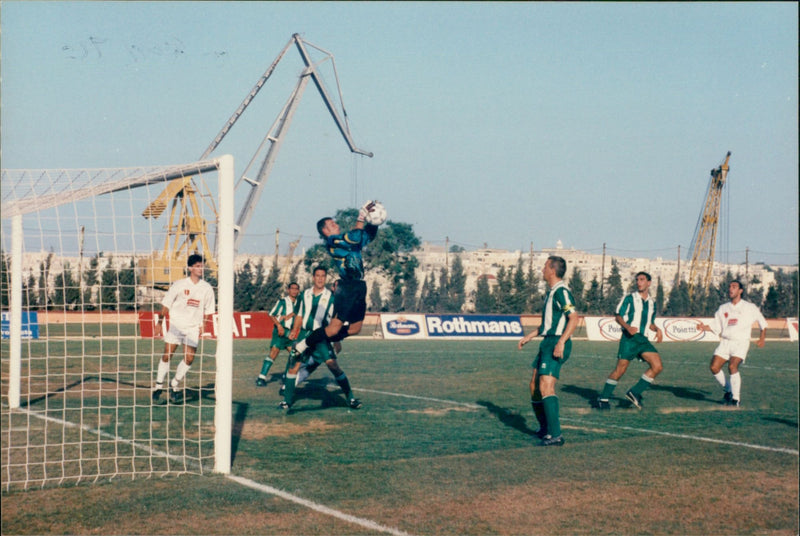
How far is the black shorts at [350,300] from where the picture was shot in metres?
9.20

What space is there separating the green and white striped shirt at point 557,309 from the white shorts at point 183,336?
5473 millimetres

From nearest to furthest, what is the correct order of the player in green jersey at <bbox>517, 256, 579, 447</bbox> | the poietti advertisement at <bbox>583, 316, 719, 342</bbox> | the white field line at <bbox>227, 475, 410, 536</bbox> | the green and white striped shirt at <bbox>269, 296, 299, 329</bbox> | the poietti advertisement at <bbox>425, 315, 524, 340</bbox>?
the white field line at <bbox>227, 475, 410, 536</bbox> → the player in green jersey at <bbox>517, 256, 579, 447</bbox> → the green and white striped shirt at <bbox>269, 296, 299, 329</bbox> → the poietti advertisement at <bbox>583, 316, 719, 342</bbox> → the poietti advertisement at <bbox>425, 315, 524, 340</bbox>

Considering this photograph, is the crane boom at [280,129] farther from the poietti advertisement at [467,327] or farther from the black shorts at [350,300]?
the black shorts at [350,300]

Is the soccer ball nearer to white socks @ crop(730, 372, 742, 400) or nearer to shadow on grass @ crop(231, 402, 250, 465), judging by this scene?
shadow on grass @ crop(231, 402, 250, 465)

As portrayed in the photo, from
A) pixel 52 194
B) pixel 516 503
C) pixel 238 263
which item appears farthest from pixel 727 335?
pixel 238 263

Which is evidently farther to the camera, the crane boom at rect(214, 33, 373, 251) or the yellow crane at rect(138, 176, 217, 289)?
the crane boom at rect(214, 33, 373, 251)

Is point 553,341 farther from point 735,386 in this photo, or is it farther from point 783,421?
point 735,386

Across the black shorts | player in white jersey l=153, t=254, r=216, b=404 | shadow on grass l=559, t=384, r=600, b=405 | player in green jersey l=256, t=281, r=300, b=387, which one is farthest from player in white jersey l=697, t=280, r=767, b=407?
player in white jersey l=153, t=254, r=216, b=404

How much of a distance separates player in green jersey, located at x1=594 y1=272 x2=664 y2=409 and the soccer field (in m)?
0.46

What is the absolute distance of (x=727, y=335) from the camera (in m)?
12.5

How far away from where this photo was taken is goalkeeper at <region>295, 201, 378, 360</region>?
8492 mm

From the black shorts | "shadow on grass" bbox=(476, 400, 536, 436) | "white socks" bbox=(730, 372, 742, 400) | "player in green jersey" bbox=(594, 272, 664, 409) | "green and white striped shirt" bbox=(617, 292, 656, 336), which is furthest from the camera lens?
"white socks" bbox=(730, 372, 742, 400)

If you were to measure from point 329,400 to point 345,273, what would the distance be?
326 centimetres

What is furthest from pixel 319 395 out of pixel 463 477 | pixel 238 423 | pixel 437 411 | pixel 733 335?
pixel 733 335
